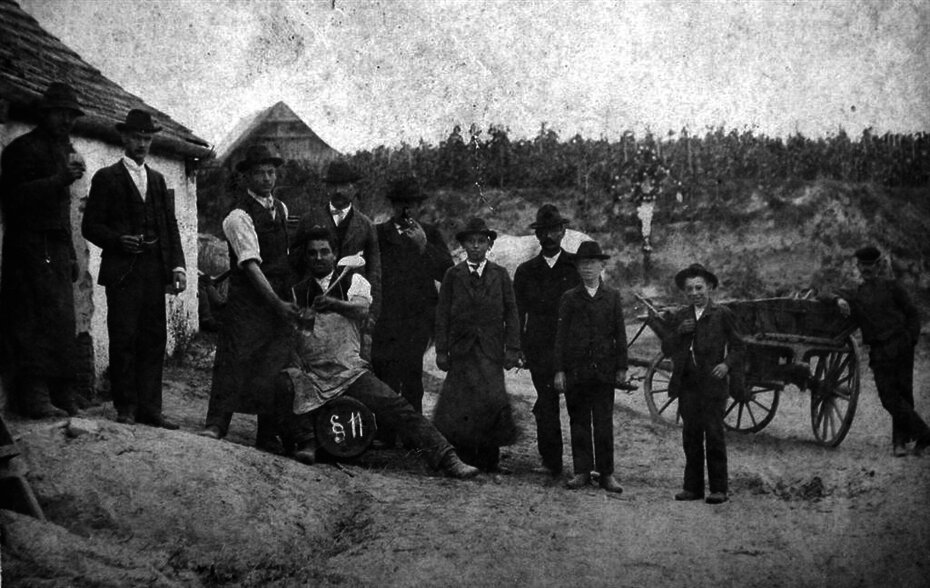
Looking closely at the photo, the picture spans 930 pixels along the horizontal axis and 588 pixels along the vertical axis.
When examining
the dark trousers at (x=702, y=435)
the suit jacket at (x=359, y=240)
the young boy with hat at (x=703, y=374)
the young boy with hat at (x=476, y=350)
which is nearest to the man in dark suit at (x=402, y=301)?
the suit jacket at (x=359, y=240)

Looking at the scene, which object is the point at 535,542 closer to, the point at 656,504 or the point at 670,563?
the point at 670,563

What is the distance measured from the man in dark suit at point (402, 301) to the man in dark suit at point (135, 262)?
1.75 meters

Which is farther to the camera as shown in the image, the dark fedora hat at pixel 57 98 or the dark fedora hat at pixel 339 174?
the dark fedora hat at pixel 339 174

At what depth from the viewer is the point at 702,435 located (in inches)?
208

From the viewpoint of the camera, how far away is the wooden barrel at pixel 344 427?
5.32 m

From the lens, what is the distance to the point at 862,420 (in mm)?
6742

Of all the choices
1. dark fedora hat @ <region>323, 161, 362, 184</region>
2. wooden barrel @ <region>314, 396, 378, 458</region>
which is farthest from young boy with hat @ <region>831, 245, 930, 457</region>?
dark fedora hat @ <region>323, 161, 362, 184</region>

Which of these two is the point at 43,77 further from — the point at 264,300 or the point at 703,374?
the point at 703,374

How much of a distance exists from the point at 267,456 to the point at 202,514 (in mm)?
951

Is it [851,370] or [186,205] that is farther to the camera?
[186,205]

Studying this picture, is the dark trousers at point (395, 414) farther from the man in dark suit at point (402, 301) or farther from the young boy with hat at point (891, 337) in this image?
the young boy with hat at point (891, 337)

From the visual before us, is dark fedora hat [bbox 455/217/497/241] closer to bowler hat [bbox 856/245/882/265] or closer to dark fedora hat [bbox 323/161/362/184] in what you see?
dark fedora hat [bbox 323/161/362/184]

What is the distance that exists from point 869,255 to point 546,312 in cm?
256

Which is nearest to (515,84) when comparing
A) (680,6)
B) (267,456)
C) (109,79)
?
(680,6)
